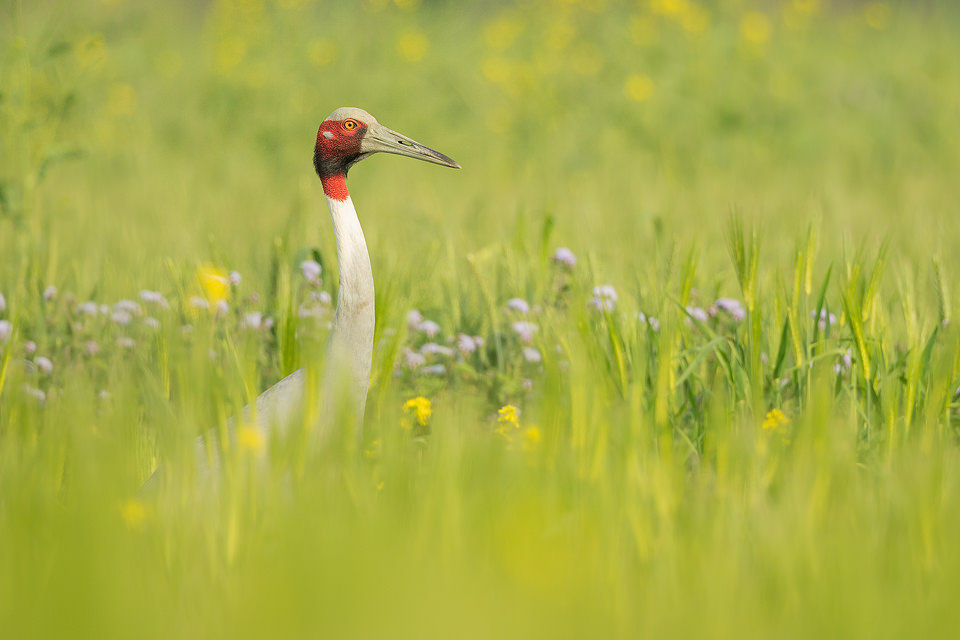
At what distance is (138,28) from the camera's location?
34.5ft

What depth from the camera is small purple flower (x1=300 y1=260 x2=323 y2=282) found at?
12.6 ft

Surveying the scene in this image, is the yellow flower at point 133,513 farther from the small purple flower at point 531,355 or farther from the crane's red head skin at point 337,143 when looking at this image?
the small purple flower at point 531,355

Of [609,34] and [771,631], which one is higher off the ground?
[609,34]

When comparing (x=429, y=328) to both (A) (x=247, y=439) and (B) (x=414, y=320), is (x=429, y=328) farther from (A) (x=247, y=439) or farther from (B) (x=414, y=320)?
(A) (x=247, y=439)

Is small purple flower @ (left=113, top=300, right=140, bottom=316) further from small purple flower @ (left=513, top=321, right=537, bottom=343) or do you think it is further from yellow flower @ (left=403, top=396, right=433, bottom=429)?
small purple flower @ (left=513, top=321, right=537, bottom=343)

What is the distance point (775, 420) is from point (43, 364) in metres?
2.39

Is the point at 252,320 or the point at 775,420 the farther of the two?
the point at 252,320

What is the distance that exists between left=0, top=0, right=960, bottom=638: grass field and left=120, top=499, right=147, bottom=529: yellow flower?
0.11ft

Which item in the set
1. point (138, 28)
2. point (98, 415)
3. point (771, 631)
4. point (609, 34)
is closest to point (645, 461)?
point (771, 631)

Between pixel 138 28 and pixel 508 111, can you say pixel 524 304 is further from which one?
pixel 138 28

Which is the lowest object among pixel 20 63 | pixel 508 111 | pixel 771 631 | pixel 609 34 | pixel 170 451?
pixel 771 631

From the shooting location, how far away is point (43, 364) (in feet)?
11.4

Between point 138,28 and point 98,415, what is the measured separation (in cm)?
843

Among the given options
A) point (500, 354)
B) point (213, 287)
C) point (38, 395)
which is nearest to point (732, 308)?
point (500, 354)
